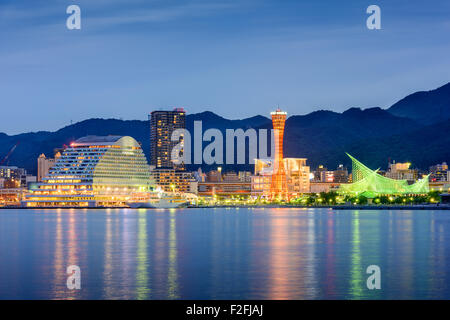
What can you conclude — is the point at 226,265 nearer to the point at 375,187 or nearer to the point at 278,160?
the point at 278,160

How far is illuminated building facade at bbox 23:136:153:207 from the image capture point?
5812 inches

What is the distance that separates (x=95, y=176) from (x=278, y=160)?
41.4 metres

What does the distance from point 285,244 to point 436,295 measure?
2269cm

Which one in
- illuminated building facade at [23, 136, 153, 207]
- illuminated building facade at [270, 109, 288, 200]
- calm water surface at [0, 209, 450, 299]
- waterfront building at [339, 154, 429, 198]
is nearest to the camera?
calm water surface at [0, 209, 450, 299]

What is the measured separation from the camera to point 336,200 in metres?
163

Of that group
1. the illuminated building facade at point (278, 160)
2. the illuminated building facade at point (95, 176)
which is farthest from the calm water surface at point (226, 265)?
the illuminated building facade at point (278, 160)

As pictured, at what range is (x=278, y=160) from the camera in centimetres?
15825

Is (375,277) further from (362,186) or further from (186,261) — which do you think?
(362,186)

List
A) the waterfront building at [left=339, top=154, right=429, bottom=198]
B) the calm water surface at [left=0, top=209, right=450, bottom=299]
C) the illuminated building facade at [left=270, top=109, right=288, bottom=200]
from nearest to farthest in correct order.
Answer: the calm water surface at [left=0, top=209, right=450, bottom=299] < the waterfront building at [left=339, top=154, right=429, bottom=198] < the illuminated building facade at [left=270, top=109, right=288, bottom=200]

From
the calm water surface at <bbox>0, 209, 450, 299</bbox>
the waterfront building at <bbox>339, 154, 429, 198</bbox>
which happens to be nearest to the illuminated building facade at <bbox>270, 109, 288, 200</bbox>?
the waterfront building at <bbox>339, 154, 429, 198</bbox>

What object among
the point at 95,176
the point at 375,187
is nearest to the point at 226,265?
the point at 95,176

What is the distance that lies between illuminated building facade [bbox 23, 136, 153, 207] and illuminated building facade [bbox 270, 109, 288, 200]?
98.1ft

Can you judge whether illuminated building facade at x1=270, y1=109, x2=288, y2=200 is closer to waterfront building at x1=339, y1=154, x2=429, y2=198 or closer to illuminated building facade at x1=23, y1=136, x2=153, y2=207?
waterfront building at x1=339, y1=154, x2=429, y2=198
